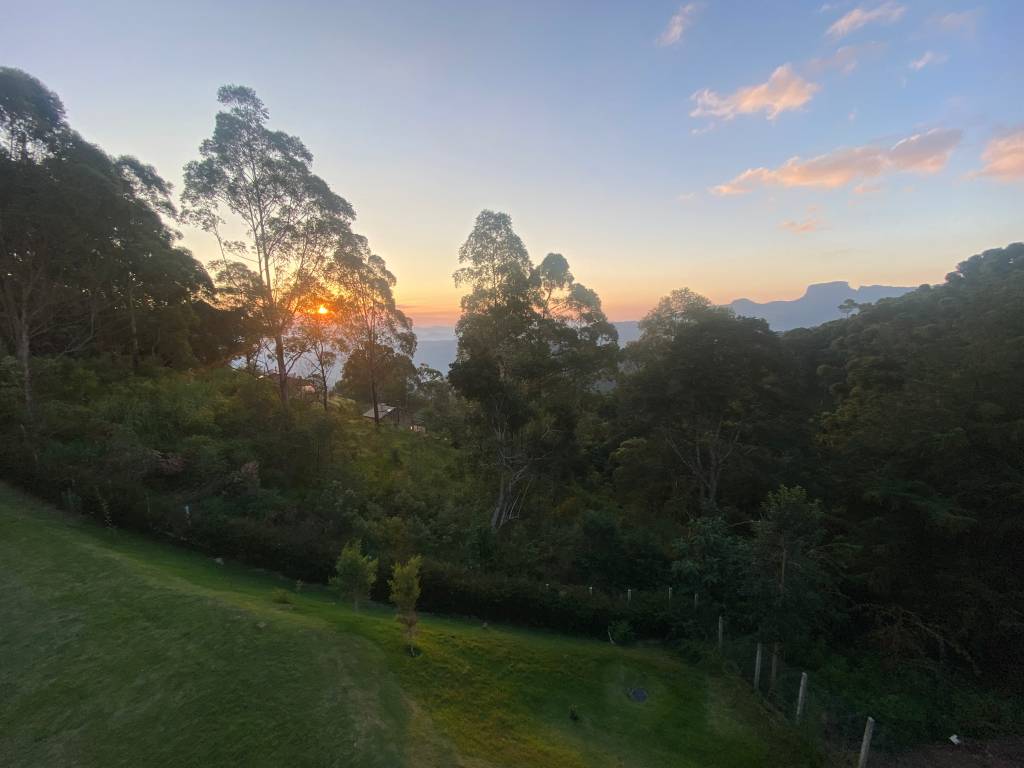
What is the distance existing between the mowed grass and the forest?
2.02 metres

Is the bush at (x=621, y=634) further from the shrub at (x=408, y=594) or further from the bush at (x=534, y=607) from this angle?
the shrub at (x=408, y=594)

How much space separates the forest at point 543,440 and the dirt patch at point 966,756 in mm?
366

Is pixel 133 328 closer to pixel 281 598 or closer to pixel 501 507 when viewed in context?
pixel 501 507

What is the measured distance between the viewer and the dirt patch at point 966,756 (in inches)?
358

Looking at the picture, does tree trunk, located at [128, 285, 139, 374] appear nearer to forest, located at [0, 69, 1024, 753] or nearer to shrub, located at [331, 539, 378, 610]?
forest, located at [0, 69, 1024, 753]

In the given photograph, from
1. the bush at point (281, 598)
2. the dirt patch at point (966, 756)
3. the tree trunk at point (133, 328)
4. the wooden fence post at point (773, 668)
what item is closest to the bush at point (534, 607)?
the wooden fence post at point (773, 668)

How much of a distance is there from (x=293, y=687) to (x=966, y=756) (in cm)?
1251

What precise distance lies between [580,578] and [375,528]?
6.01 metres

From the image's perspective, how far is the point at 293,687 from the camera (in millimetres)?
6961

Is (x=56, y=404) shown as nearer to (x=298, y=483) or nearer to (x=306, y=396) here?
(x=298, y=483)

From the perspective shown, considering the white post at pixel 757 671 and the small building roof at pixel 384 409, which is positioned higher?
the small building roof at pixel 384 409

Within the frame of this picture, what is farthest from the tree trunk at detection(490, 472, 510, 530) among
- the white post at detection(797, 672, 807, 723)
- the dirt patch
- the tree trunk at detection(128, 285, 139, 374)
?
the tree trunk at detection(128, 285, 139, 374)

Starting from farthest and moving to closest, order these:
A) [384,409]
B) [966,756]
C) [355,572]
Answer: [384,409] < [355,572] < [966,756]

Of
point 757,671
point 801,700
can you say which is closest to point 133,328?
point 757,671
